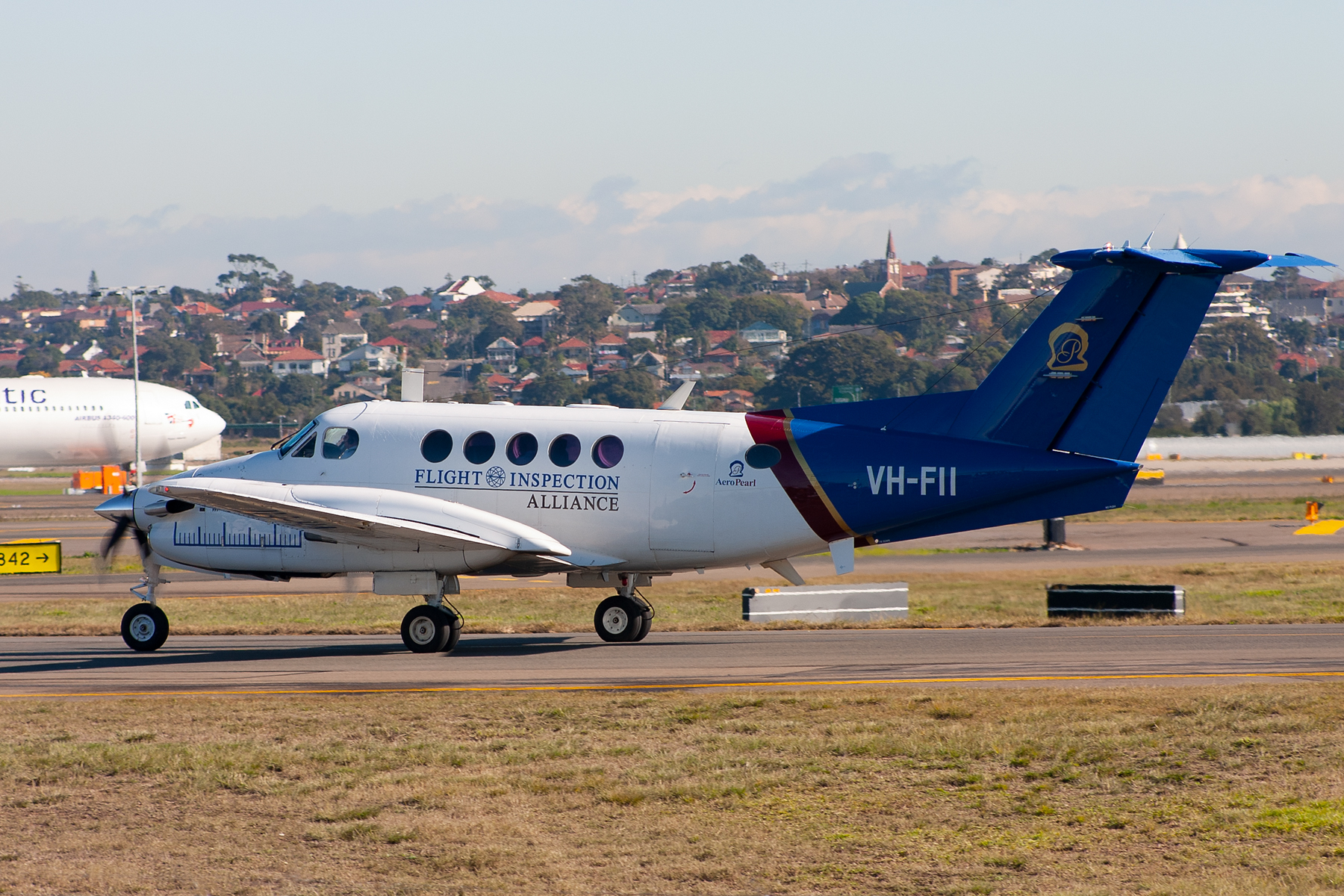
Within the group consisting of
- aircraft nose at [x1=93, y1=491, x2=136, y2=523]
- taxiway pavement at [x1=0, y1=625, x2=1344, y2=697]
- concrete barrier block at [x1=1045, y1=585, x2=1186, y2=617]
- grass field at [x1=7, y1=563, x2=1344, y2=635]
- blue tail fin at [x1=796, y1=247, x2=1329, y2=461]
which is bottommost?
grass field at [x1=7, y1=563, x2=1344, y2=635]

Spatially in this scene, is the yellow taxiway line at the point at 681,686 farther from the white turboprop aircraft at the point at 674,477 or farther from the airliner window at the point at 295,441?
the airliner window at the point at 295,441

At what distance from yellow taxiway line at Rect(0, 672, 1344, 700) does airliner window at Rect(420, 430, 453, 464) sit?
16.8ft

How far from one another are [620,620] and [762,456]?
13.8 ft

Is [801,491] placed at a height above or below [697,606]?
above

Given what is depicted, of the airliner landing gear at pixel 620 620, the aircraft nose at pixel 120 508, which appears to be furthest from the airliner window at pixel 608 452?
the aircraft nose at pixel 120 508

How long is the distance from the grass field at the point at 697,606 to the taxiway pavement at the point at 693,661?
1441 millimetres

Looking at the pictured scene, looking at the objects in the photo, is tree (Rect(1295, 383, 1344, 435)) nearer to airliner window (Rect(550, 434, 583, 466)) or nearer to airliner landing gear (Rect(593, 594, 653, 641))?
airliner landing gear (Rect(593, 594, 653, 641))

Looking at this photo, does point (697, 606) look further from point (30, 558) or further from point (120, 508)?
point (30, 558)

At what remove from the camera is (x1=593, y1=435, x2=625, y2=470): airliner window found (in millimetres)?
22344

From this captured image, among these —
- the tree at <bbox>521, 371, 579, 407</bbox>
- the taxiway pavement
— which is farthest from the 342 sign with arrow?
the tree at <bbox>521, 371, 579, 407</bbox>

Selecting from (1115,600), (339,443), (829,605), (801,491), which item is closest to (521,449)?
(339,443)

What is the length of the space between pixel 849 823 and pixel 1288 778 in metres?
4.52

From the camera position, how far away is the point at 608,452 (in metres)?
22.4

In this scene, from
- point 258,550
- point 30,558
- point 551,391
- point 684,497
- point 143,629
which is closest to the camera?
point 684,497
